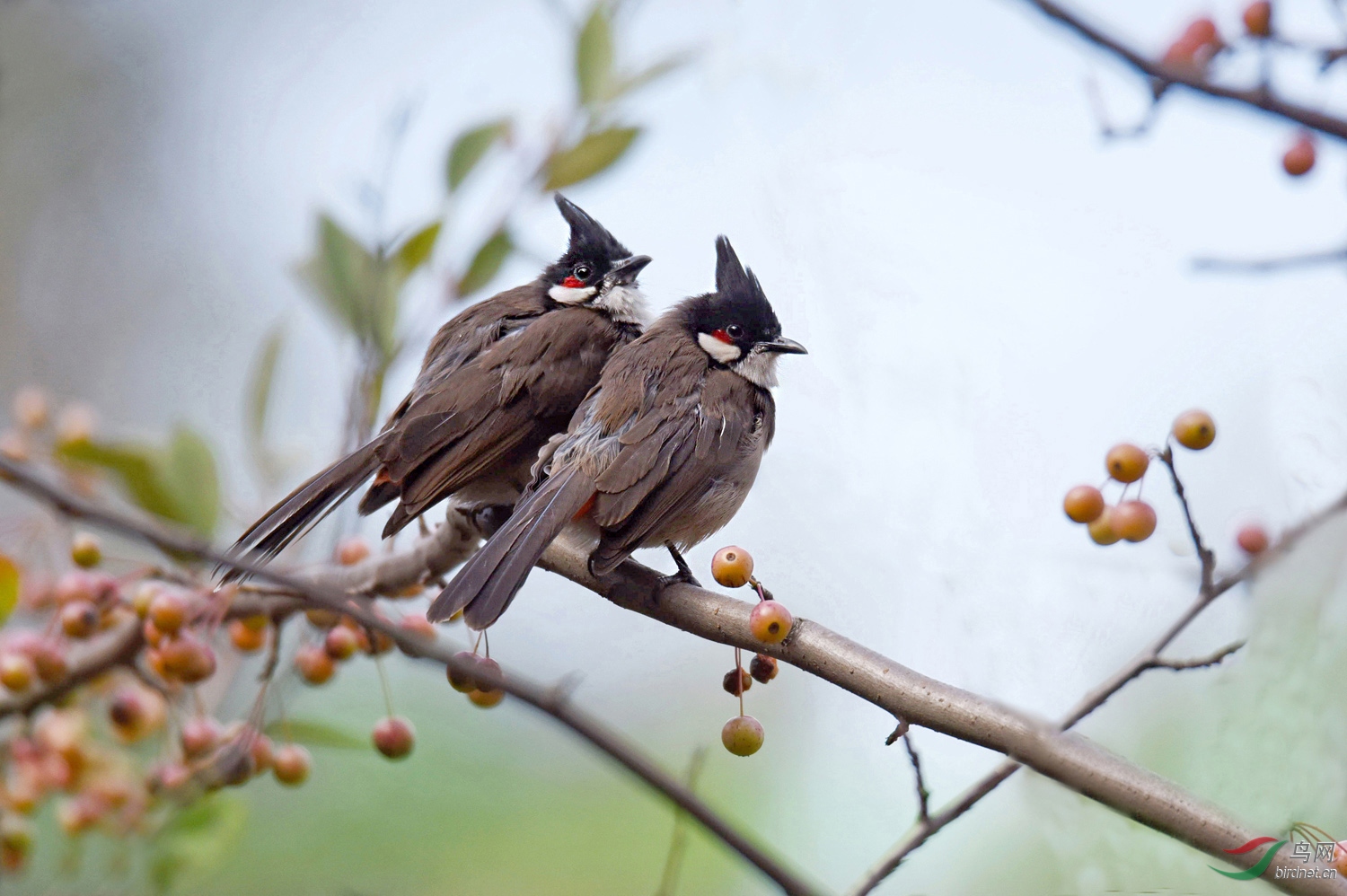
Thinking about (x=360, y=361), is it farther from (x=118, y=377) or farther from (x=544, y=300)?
(x=118, y=377)

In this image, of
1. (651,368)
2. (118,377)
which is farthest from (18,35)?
(651,368)

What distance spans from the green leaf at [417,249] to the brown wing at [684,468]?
0.52 m

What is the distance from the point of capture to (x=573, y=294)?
241cm

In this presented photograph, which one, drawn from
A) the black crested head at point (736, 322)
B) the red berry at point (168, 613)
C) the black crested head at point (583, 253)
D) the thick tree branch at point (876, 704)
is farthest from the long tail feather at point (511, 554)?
the black crested head at point (583, 253)

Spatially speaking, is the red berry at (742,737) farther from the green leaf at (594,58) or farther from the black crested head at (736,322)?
the green leaf at (594,58)

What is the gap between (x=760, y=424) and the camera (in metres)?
2.09

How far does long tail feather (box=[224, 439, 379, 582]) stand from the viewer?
191cm

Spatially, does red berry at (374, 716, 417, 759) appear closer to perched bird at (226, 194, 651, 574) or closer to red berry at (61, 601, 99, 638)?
perched bird at (226, 194, 651, 574)

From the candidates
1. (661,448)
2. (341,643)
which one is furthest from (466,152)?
(341,643)

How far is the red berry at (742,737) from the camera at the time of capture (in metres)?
1.43

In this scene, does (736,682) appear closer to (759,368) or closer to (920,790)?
(920,790)

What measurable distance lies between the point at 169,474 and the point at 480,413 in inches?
20.1

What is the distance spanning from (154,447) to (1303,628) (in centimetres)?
161

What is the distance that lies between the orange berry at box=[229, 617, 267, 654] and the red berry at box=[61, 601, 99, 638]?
25 cm
